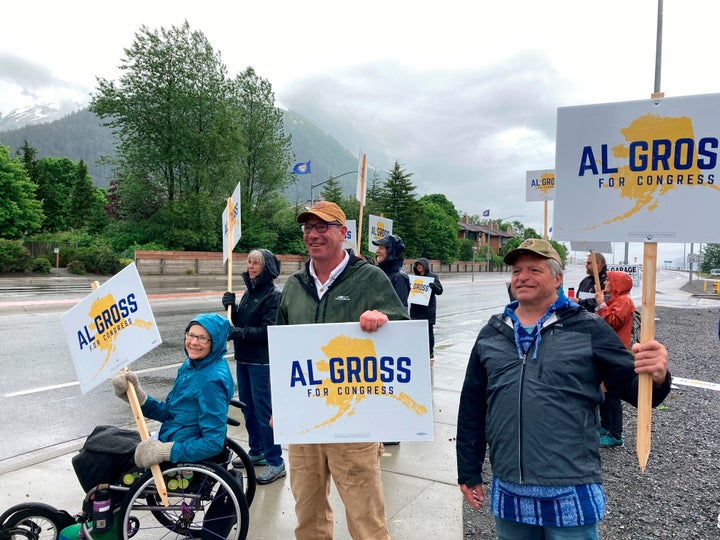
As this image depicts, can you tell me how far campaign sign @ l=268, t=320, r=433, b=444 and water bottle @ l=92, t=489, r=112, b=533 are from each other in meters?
1.20

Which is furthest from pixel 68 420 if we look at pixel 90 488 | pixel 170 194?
pixel 170 194

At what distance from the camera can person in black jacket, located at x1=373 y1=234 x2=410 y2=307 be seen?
220 inches

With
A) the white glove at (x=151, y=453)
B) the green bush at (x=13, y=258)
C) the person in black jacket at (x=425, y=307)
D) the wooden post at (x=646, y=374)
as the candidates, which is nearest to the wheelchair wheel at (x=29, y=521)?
the white glove at (x=151, y=453)

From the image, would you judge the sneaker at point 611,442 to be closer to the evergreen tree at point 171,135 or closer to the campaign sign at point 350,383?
the campaign sign at point 350,383

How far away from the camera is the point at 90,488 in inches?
116

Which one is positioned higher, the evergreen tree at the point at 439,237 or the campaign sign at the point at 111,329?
the evergreen tree at the point at 439,237

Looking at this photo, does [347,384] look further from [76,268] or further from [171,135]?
[171,135]

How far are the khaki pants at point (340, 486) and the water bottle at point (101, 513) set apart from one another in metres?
1.10

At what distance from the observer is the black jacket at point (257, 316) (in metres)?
4.07

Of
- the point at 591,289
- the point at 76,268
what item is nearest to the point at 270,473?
the point at 591,289

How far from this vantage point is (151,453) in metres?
2.85

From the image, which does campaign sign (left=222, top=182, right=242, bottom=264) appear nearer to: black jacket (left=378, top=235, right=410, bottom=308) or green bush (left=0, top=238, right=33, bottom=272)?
black jacket (left=378, top=235, right=410, bottom=308)

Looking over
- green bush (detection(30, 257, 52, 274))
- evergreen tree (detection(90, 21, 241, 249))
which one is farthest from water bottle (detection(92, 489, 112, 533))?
evergreen tree (detection(90, 21, 241, 249))

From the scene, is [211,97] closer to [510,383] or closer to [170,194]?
[170,194]
